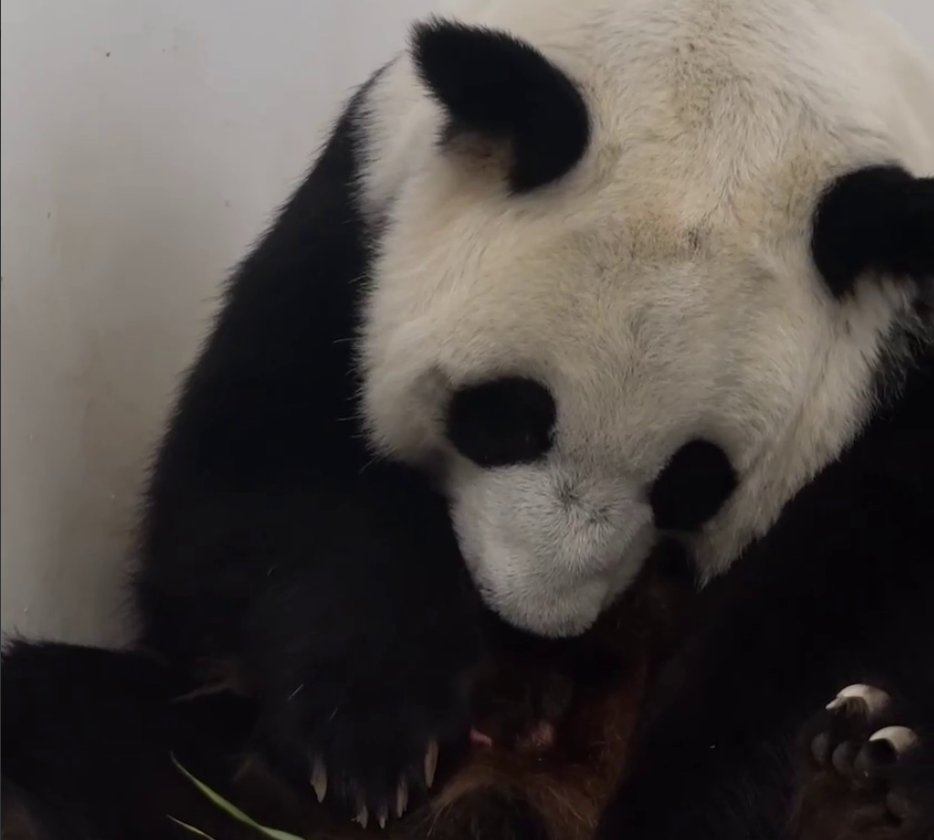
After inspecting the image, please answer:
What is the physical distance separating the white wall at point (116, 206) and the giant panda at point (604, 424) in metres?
0.20

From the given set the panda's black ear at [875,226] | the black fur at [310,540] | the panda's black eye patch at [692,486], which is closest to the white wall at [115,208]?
the black fur at [310,540]

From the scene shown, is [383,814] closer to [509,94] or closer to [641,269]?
[641,269]

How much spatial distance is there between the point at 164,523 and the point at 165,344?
46 centimetres

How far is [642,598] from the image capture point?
1879mm

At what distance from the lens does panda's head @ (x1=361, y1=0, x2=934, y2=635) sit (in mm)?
1492

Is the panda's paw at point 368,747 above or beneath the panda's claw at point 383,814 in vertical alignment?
above

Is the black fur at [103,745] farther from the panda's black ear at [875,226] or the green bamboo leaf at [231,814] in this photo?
the panda's black ear at [875,226]

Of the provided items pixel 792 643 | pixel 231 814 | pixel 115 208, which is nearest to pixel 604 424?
pixel 792 643

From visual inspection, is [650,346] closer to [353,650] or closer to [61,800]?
[353,650]

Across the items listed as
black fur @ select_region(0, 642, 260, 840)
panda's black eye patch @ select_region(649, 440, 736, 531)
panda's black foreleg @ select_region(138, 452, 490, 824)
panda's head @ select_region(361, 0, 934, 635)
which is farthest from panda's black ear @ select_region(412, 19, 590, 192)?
black fur @ select_region(0, 642, 260, 840)

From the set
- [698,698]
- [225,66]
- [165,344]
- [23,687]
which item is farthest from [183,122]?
[698,698]

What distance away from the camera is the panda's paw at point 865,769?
1405 mm

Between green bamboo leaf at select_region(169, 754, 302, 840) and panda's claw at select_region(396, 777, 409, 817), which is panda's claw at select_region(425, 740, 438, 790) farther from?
green bamboo leaf at select_region(169, 754, 302, 840)

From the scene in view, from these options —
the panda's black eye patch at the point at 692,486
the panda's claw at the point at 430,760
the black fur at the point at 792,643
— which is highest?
the panda's black eye patch at the point at 692,486
